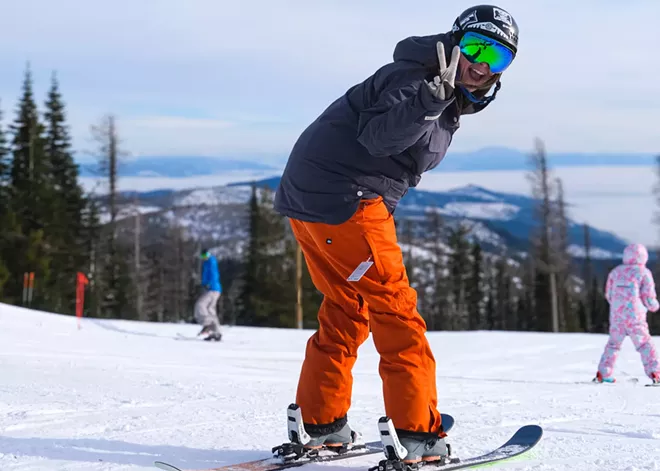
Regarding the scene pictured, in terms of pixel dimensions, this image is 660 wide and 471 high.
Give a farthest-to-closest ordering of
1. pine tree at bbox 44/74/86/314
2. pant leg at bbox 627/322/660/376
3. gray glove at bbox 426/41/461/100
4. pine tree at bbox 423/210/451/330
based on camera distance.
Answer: pine tree at bbox 423/210/451/330, pine tree at bbox 44/74/86/314, pant leg at bbox 627/322/660/376, gray glove at bbox 426/41/461/100

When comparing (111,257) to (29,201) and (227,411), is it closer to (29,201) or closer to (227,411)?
(29,201)

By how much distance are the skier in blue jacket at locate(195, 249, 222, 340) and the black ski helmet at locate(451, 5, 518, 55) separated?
11.5 meters

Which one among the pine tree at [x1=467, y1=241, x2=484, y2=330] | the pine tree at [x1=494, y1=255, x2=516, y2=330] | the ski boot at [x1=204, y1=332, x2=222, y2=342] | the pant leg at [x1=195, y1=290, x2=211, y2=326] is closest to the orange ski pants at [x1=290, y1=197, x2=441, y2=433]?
the ski boot at [x1=204, y1=332, x2=222, y2=342]

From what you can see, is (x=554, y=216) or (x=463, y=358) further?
(x=554, y=216)

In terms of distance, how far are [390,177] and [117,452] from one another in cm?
176

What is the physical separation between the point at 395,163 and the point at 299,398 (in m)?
1.15

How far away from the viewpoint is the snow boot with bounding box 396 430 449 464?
2.97 m

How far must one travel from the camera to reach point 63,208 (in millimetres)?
37812

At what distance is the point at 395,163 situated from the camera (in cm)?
305

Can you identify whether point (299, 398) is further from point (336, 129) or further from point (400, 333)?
point (336, 129)

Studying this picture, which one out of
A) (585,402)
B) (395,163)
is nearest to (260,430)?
(395,163)

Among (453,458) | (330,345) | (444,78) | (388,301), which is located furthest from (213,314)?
(444,78)

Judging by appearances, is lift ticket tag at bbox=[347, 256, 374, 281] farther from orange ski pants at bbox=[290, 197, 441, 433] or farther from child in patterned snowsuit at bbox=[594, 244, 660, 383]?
child in patterned snowsuit at bbox=[594, 244, 660, 383]

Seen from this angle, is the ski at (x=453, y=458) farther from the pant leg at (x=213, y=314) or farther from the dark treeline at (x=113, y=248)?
the dark treeline at (x=113, y=248)
